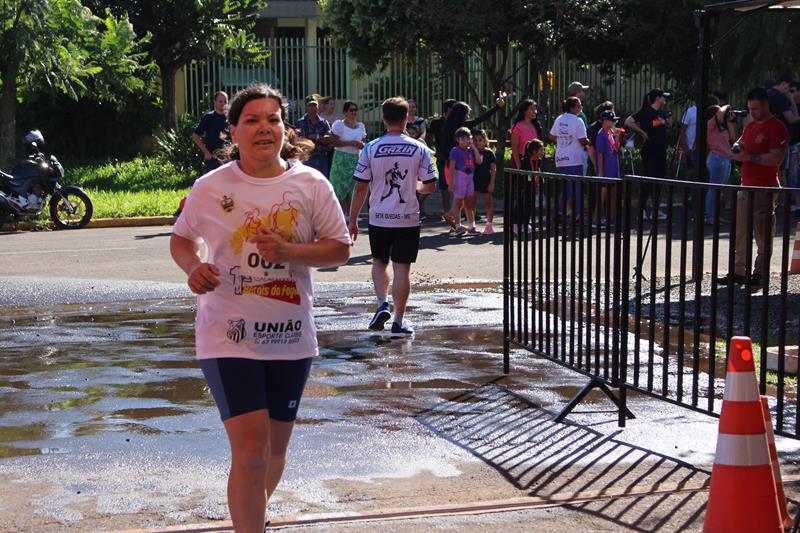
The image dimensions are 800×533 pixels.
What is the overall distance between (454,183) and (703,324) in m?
7.30

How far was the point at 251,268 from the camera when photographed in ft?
15.3

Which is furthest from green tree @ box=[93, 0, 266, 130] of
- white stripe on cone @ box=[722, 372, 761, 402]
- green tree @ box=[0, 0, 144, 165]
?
white stripe on cone @ box=[722, 372, 761, 402]

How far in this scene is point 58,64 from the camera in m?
24.4

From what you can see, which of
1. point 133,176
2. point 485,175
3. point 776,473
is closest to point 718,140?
point 485,175

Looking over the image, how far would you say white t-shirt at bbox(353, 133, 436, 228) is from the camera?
32.0 feet

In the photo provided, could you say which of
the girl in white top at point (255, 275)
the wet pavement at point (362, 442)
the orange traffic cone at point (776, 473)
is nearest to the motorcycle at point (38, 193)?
the wet pavement at point (362, 442)

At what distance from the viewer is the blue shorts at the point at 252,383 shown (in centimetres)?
458

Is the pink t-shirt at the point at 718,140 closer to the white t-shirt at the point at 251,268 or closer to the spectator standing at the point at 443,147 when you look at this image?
the spectator standing at the point at 443,147

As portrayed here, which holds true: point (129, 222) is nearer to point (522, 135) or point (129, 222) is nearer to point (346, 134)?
point (346, 134)

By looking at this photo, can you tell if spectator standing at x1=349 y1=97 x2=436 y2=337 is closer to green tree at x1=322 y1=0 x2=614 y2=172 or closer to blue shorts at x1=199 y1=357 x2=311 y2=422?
blue shorts at x1=199 y1=357 x2=311 y2=422

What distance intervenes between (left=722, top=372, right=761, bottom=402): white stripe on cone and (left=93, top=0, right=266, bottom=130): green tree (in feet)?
89.1

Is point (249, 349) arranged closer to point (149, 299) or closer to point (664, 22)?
point (149, 299)

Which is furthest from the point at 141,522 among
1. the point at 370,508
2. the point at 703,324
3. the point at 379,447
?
the point at 703,324

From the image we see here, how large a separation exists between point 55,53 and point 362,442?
64.4 feet
